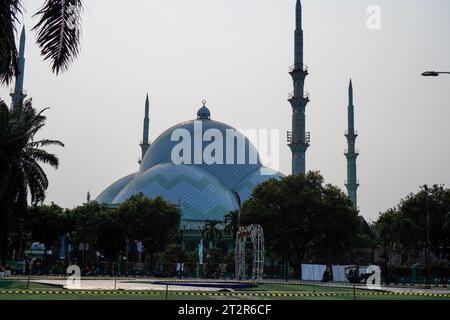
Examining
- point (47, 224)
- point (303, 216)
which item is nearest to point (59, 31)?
point (303, 216)

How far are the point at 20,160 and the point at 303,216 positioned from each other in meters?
33.1

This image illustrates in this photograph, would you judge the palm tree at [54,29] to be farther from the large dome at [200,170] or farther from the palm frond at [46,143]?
the large dome at [200,170]

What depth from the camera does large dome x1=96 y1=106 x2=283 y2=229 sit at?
11156 centimetres

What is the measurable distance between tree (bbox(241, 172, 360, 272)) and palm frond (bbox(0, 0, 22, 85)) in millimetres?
50985

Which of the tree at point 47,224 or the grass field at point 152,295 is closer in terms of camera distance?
the grass field at point 152,295

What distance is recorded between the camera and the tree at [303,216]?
210 feet

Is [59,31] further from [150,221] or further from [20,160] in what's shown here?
[150,221]

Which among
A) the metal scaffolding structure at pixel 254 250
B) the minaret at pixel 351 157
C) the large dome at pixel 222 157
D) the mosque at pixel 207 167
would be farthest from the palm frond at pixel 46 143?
the large dome at pixel 222 157

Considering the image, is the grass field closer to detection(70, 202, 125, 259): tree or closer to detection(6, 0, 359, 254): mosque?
detection(70, 202, 125, 259): tree

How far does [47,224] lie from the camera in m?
77.8

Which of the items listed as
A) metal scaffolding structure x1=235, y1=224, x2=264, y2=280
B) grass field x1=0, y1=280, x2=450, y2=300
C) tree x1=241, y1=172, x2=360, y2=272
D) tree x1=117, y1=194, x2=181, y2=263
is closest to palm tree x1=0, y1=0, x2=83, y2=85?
grass field x1=0, y1=280, x2=450, y2=300

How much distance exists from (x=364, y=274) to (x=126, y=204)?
96.6 feet

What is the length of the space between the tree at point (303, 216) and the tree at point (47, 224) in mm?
24543

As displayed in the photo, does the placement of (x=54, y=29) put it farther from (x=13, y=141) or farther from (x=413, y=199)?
(x=413, y=199)
